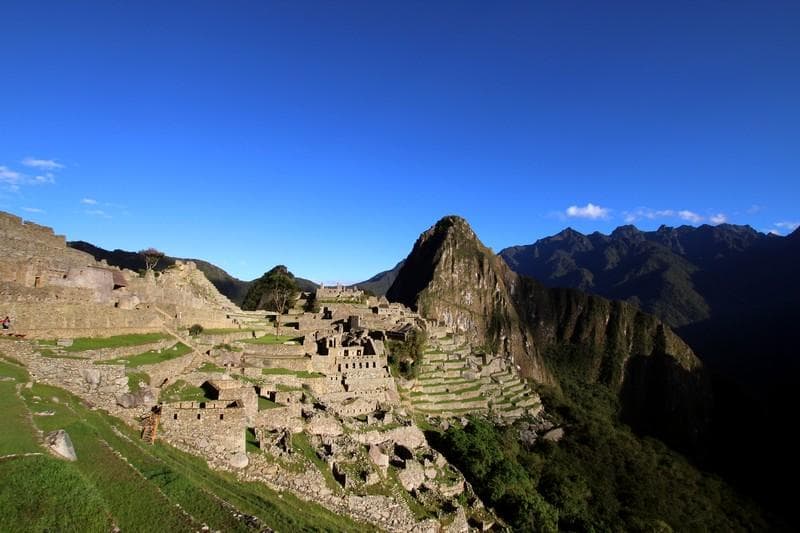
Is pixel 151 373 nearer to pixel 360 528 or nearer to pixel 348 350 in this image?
pixel 360 528

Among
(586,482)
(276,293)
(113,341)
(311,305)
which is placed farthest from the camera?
(311,305)

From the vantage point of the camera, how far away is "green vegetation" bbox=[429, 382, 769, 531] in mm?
33156

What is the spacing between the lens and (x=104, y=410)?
15.7 meters

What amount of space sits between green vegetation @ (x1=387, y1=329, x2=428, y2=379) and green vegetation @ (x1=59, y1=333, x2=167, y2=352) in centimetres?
2286

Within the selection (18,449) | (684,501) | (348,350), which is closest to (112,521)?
(18,449)

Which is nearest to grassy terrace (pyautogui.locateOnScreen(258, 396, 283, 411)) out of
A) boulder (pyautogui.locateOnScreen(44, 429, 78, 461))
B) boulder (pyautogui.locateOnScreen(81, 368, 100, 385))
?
boulder (pyautogui.locateOnScreen(81, 368, 100, 385))

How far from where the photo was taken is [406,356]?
46.5 meters

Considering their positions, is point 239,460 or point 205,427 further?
point 239,460

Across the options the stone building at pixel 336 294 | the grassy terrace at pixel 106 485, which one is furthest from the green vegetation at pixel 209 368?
the stone building at pixel 336 294

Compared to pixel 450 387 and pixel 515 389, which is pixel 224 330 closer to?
pixel 450 387

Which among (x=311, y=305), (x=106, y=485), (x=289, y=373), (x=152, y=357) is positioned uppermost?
(x=311, y=305)

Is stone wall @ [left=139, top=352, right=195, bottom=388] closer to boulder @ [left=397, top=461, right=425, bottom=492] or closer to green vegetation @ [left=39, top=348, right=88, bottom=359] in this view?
green vegetation @ [left=39, top=348, right=88, bottom=359]

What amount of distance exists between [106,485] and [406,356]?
36.7 metres

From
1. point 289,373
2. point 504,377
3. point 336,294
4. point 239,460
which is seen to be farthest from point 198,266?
point 239,460
